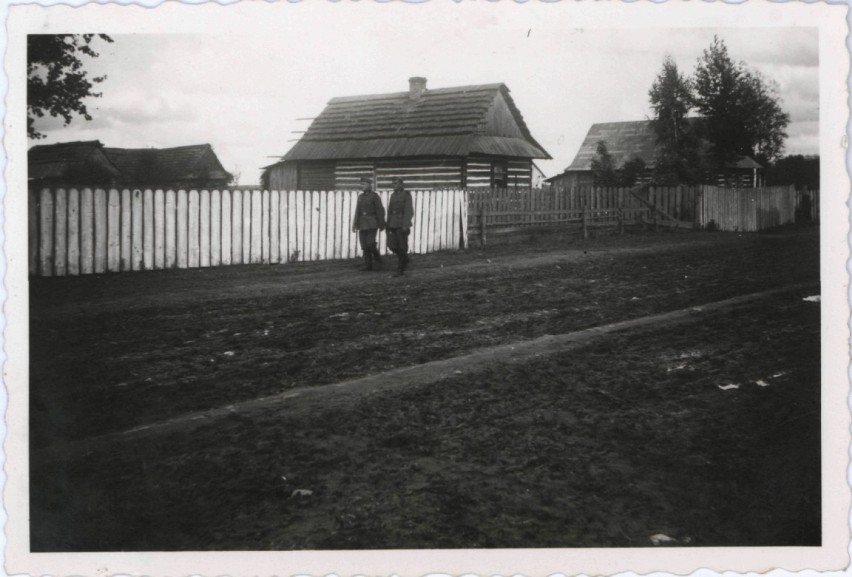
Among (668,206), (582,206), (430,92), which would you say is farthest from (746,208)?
(430,92)

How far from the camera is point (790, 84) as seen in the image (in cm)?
626

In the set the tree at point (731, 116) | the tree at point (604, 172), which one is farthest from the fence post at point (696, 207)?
the tree at point (731, 116)

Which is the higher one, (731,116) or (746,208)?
(731,116)

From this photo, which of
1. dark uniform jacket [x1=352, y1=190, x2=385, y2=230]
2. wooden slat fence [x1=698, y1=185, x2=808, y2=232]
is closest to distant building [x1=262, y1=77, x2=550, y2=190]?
wooden slat fence [x1=698, y1=185, x2=808, y2=232]

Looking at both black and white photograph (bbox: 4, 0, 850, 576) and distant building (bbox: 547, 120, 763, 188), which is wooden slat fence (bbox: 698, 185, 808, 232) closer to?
black and white photograph (bbox: 4, 0, 850, 576)

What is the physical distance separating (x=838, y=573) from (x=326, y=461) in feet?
10.8

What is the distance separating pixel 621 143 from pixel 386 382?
134 feet

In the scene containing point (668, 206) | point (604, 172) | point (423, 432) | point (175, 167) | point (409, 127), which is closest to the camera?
point (423, 432)

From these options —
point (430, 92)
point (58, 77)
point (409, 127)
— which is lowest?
point (58, 77)

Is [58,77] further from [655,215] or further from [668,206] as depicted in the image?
[668,206]

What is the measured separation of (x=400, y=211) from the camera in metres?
12.4

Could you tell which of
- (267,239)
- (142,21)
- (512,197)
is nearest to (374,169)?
(512,197)

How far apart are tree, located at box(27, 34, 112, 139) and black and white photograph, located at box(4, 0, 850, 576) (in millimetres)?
32

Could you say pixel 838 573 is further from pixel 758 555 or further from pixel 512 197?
pixel 512 197
